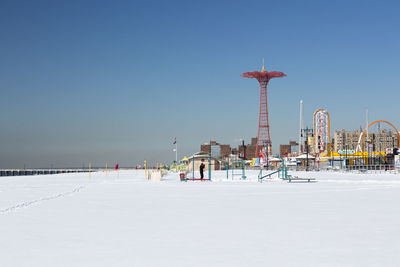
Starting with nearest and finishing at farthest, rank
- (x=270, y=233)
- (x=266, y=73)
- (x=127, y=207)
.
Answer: (x=270, y=233), (x=127, y=207), (x=266, y=73)

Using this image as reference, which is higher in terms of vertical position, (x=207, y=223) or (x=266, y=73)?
(x=266, y=73)

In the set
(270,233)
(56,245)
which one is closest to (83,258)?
(56,245)

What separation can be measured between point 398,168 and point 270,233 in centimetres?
6827

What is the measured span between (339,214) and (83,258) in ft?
30.5

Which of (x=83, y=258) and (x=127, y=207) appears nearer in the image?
(x=83, y=258)

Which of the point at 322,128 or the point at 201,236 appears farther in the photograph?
the point at 322,128

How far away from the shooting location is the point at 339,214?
1494 cm

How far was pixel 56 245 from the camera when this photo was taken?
31.2 ft

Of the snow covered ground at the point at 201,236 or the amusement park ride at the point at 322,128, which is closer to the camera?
the snow covered ground at the point at 201,236

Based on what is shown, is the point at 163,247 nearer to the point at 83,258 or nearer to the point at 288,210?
the point at 83,258

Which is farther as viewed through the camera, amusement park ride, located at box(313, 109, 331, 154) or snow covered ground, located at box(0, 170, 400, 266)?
amusement park ride, located at box(313, 109, 331, 154)

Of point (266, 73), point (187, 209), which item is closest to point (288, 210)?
point (187, 209)

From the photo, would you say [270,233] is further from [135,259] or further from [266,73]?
[266,73]

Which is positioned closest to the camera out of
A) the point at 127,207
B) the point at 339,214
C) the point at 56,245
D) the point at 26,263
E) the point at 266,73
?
the point at 26,263
